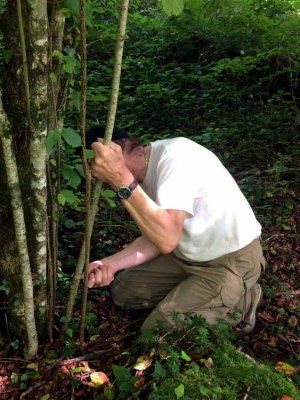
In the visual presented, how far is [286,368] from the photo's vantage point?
251 centimetres

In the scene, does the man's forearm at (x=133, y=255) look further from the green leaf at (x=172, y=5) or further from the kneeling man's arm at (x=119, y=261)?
the green leaf at (x=172, y=5)

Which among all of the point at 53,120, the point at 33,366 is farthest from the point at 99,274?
the point at 53,120

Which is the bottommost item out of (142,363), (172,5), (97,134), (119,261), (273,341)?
(273,341)

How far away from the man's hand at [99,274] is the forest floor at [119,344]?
0.31 metres

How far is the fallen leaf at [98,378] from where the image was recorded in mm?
2311

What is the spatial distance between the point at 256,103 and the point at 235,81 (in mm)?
955

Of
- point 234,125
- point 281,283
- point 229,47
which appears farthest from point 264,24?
point 281,283

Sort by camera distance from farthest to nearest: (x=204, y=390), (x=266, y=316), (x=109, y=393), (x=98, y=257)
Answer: (x=98, y=257) → (x=266, y=316) → (x=109, y=393) → (x=204, y=390)

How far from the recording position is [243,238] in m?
3.02

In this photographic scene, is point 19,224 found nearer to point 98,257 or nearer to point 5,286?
point 5,286

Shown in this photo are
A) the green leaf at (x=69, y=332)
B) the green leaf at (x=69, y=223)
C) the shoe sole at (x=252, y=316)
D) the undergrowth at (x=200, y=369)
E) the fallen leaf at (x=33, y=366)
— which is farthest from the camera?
the green leaf at (x=69, y=223)

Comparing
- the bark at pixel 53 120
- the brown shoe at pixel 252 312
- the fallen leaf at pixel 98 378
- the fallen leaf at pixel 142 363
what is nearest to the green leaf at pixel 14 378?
the bark at pixel 53 120

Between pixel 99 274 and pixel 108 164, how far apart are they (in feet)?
3.41

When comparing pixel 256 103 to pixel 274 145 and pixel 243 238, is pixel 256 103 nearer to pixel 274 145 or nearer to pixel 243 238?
pixel 274 145
